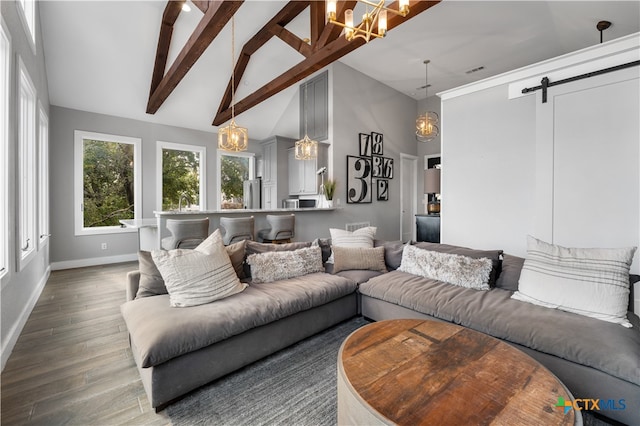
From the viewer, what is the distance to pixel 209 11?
10.3 feet

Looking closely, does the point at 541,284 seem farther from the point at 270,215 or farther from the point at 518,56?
the point at 518,56

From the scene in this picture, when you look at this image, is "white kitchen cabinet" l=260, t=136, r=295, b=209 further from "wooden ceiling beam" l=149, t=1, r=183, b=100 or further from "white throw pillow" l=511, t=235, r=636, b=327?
"white throw pillow" l=511, t=235, r=636, b=327

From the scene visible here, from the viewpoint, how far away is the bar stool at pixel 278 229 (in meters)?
4.38

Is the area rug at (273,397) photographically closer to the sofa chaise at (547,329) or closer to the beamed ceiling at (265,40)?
the sofa chaise at (547,329)

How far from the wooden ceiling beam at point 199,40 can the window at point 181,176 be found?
119 cm

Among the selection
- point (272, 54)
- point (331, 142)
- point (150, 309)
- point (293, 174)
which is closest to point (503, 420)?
point (150, 309)

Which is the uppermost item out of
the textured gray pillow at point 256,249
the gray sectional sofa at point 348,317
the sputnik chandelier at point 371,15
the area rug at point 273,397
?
the sputnik chandelier at point 371,15

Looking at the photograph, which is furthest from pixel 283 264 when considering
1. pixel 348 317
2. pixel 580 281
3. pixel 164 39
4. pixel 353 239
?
pixel 164 39

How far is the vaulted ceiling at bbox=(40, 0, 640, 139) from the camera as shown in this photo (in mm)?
3998

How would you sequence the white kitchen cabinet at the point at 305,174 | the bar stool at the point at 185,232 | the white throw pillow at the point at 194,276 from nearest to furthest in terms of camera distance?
1. the white throw pillow at the point at 194,276
2. the bar stool at the point at 185,232
3. the white kitchen cabinet at the point at 305,174

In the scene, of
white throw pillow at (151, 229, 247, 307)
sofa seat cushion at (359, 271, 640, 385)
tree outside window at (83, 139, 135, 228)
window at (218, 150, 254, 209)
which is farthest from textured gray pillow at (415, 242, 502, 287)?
tree outside window at (83, 139, 135, 228)

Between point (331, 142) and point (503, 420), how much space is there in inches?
205

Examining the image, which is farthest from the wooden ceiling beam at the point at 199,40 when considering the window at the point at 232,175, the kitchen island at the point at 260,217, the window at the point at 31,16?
the kitchen island at the point at 260,217

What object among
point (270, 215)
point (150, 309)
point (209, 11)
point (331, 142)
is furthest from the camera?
point (331, 142)
